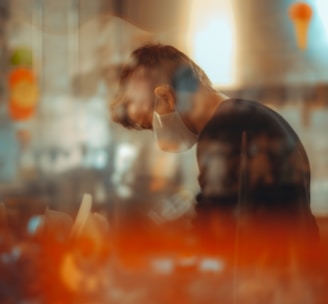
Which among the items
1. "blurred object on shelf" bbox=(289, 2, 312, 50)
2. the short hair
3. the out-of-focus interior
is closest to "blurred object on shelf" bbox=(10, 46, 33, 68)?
the out-of-focus interior

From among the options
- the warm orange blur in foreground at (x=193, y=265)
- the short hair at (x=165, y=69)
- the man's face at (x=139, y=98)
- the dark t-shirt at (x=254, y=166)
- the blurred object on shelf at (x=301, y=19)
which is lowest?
the warm orange blur in foreground at (x=193, y=265)

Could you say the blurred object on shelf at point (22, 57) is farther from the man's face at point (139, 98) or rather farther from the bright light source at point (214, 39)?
the bright light source at point (214, 39)

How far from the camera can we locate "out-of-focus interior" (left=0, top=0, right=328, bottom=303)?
141 centimetres

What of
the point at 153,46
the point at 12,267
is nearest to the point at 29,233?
the point at 12,267

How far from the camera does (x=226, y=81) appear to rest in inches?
55.9

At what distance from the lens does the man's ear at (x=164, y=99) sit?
1.42 meters

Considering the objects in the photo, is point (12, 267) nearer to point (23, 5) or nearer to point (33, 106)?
point (33, 106)

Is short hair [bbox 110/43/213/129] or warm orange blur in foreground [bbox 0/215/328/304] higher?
short hair [bbox 110/43/213/129]

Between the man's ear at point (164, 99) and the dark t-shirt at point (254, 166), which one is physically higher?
the man's ear at point (164, 99)

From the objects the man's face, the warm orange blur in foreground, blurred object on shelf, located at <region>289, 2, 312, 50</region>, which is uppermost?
blurred object on shelf, located at <region>289, 2, 312, 50</region>

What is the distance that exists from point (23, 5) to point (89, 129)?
0.35m

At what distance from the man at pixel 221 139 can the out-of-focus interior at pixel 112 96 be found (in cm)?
2

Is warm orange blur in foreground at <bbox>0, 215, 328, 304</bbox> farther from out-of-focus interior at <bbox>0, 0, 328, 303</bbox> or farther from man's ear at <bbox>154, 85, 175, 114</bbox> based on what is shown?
man's ear at <bbox>154, 85, 175, 114</bbox>

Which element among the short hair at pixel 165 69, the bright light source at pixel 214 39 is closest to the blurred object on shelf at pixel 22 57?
the short hair at pixel 165 69
